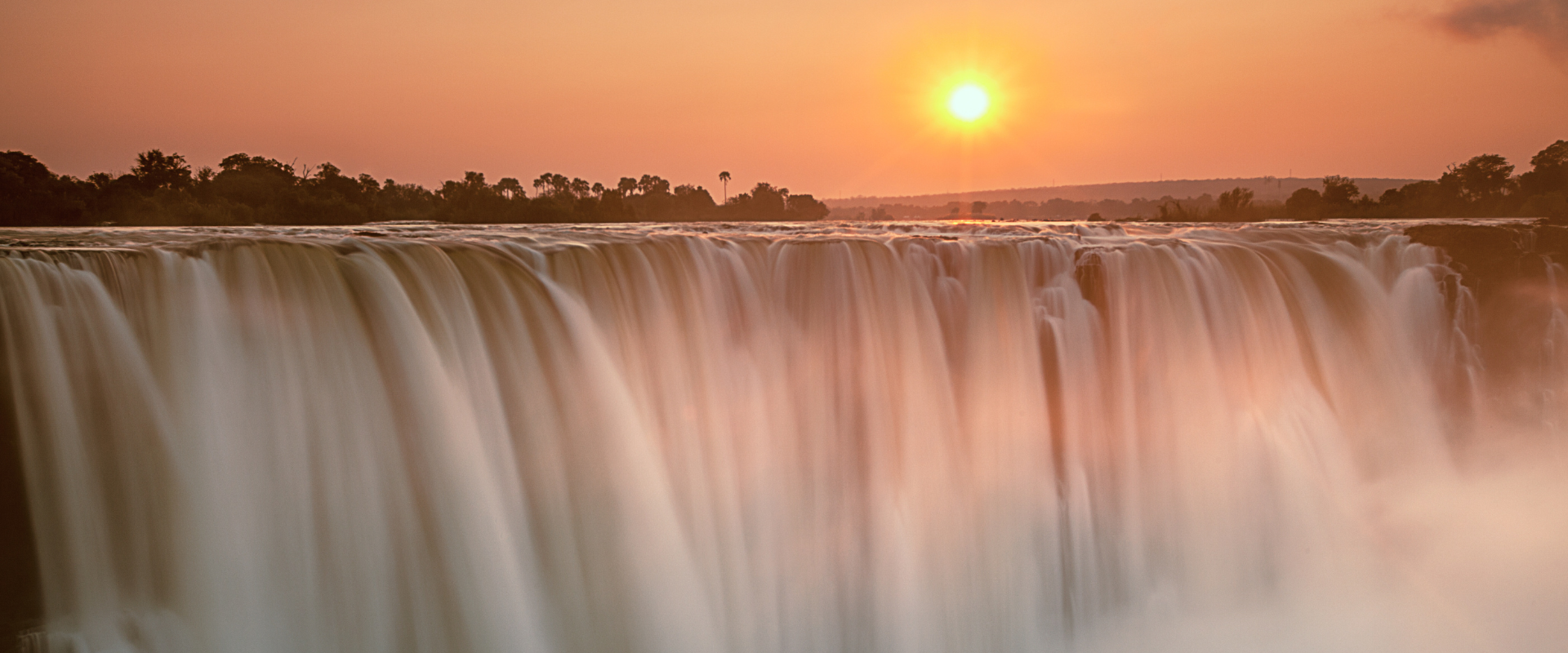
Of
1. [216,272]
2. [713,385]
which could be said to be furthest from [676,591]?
[216,272]

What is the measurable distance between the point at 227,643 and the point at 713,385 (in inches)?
177

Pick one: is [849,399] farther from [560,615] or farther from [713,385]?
[560,615]

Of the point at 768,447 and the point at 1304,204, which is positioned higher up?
the point at 1304,204

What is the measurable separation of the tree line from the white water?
11.3 m

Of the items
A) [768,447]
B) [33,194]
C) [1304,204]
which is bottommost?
[768,447]

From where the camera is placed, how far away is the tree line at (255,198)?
16141mm

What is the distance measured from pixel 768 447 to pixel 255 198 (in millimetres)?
25918

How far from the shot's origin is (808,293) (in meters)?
8.68

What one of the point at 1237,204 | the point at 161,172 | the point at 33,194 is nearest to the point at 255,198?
the point at 161,172

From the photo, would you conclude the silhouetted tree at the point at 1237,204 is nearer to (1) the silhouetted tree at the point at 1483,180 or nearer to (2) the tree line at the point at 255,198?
(1) the silhouetted tree at the point at 1483,180

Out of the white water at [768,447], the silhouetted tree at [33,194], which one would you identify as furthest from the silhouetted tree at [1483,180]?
the silhouetted tree at [33,194]

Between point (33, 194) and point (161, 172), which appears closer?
point (33, 194)

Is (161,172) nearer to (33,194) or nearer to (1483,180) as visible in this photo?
(33,194)

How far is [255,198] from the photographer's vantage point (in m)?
Answer: 25.8
